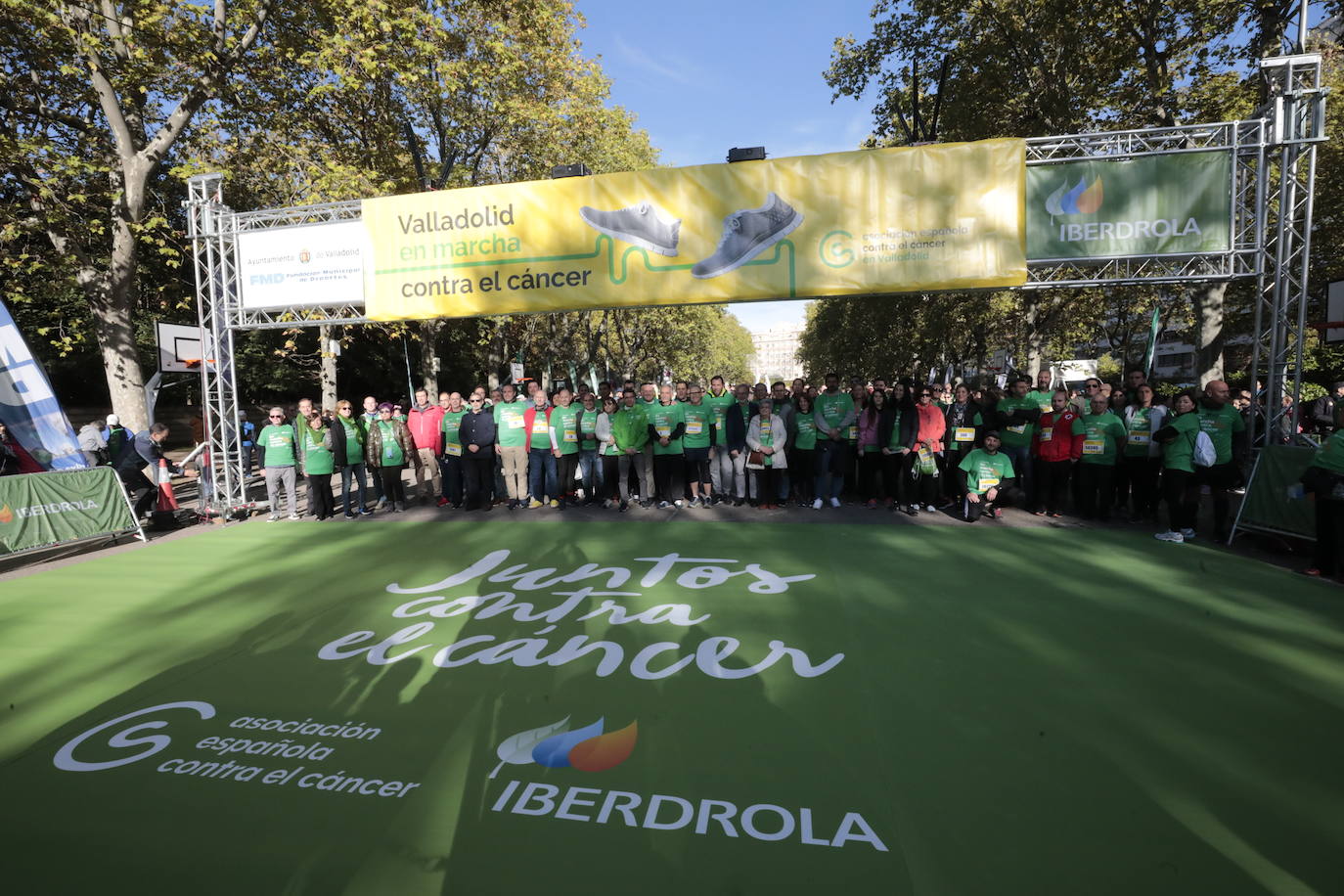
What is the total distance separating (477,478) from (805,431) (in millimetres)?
4971

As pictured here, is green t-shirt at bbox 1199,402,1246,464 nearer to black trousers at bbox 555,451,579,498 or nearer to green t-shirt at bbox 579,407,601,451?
green t-shirt at bbox 579,407,601,451

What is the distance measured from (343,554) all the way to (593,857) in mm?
6028

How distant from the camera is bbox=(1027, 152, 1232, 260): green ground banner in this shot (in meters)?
7.55

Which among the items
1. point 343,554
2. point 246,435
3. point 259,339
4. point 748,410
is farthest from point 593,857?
point 259,339

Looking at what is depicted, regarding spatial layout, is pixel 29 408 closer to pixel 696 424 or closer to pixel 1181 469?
pixel 696 424

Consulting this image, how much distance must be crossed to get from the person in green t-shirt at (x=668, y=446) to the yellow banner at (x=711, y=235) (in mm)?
1584

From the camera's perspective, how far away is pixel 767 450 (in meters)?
9.18

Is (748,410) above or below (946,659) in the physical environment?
above

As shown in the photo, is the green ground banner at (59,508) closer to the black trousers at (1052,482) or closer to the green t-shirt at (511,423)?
the green t-shirt at (511,423)

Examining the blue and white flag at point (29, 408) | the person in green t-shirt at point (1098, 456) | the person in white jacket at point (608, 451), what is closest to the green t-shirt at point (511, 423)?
the person in white jacket at point (608, 451)

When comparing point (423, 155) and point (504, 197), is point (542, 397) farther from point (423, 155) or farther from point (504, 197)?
point (423, 155)

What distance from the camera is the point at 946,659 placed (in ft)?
14.2

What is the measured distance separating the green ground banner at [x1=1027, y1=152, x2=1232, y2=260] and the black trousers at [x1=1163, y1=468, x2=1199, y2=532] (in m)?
2.63

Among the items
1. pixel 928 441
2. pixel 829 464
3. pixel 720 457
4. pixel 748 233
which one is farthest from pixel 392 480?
pixel 928 441
